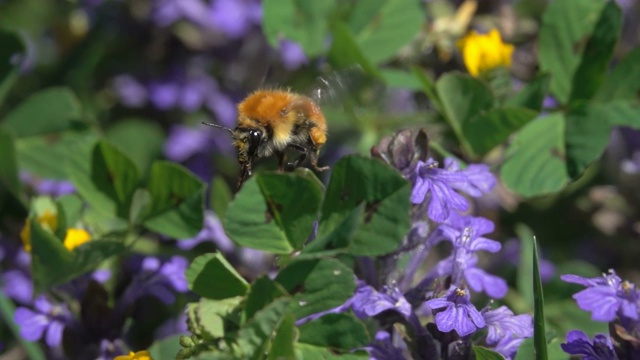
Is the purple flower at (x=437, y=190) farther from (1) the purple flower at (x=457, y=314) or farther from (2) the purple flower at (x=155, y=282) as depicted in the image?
(2) the purple flower at (x=155, y=282)

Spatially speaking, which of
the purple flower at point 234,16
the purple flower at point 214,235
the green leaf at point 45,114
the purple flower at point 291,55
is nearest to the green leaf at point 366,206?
the purple flower at point 214,235

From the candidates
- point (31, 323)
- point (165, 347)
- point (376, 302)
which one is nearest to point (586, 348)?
point (376, 302)

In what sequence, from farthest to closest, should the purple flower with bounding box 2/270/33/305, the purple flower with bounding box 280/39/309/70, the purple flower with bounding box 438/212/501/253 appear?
1. the purple flower with bounding box 280/39/309/70
2. the purple flower with bounding box 2/270/33/305
3. the purple flower with bounding box 438/212/501/253

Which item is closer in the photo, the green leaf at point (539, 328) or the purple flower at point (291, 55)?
the green leaf at point (539, 328)

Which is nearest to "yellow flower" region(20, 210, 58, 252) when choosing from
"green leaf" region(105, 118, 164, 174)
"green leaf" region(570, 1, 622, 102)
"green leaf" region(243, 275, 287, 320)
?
"green leaf" region(243, 275, 287, 320)

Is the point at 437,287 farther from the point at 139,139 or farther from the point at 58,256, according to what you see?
the point at 139,139

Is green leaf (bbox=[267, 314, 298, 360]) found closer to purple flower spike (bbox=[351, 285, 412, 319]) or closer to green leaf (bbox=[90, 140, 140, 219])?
purple flower spike (bbox=[351, 285, 412, 319])
